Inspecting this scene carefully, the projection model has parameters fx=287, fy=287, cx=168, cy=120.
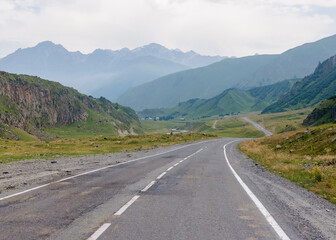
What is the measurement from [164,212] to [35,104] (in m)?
137

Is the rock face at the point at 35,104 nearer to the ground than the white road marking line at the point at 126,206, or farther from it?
farther from it

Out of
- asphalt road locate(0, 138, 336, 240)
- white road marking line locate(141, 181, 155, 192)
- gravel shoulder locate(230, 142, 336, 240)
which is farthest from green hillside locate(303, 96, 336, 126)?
asphalt road locate(0, 138, 336, 240)

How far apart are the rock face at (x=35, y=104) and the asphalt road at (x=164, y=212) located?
101 meters

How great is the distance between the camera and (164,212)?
8.36 metres

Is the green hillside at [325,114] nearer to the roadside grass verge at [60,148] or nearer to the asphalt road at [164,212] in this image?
the roadside grass verge at [60,148]

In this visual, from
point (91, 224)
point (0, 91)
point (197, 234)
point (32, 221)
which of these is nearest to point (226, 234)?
point (197, 234)

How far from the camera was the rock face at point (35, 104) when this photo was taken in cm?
11138

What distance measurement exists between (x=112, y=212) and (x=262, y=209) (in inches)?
179

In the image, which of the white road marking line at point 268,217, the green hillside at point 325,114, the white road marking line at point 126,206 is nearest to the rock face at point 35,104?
the white road marking line at point 126,206

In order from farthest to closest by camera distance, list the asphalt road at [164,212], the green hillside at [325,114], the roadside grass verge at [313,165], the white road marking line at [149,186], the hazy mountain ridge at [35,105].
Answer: the hazy mountain ridge at [35,105], the green hillside at [325,114], the roadside grass verge at [313,165], the white road marking line at [149,186], the asphalt road at [164,212]

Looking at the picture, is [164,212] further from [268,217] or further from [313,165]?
[313,165]

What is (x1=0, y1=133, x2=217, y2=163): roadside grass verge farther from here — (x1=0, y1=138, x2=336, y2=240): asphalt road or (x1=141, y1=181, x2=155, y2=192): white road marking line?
(x1=0, y1=138, x2=336, y2=240): asphalt road

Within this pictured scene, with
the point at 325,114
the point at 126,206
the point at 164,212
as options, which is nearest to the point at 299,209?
the point at 164,212

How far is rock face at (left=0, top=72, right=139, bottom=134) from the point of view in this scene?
111m
